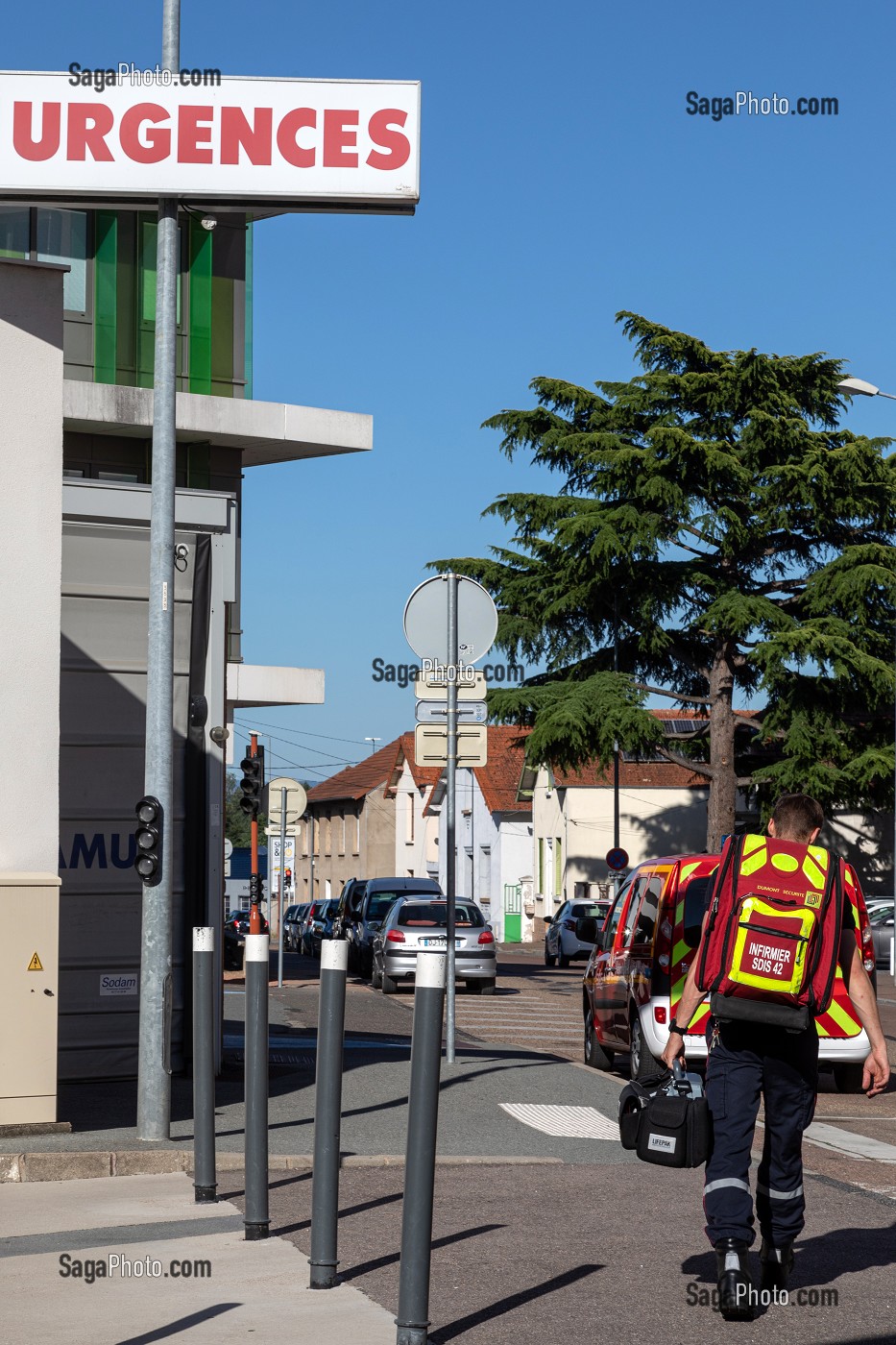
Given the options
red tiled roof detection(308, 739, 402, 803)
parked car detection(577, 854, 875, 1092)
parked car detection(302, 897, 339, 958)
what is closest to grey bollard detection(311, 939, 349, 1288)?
parked car detection(577, 854, 875, 1092)

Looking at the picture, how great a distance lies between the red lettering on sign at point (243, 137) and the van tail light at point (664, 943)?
5922 mm

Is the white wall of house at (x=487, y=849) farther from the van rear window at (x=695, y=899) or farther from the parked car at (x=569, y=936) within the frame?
the van rear window at (x=695, y=899)

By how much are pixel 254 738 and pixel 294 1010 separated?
6.30 metres

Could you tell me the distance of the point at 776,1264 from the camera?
6.17m

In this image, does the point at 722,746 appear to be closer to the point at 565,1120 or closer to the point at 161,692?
the point at 565,1120

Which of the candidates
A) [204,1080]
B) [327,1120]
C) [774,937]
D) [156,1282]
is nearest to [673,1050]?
[774,937]

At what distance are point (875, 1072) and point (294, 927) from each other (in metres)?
58.5

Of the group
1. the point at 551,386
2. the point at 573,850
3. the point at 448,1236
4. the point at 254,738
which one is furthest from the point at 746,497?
the point at 448,1236

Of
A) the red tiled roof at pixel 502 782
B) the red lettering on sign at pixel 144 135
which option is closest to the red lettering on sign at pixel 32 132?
the red lettering on sign at pixel 144 135

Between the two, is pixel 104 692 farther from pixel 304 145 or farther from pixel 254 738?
pixel 254 738

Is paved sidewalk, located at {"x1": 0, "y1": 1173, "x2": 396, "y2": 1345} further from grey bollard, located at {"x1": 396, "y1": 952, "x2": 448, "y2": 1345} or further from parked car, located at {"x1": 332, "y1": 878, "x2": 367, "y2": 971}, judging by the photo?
parked car, located at {"x1": 332, "y1": 878, "x2": 367, "y2": 971}

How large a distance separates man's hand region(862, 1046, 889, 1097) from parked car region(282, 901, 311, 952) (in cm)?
5338

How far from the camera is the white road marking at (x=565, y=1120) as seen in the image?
11.1m

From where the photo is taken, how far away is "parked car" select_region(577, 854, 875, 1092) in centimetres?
1301
